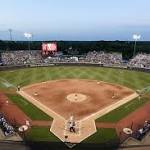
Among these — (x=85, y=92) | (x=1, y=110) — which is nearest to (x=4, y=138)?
(x=1, y=110)

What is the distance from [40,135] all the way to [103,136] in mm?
7403

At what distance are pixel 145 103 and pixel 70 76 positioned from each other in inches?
961

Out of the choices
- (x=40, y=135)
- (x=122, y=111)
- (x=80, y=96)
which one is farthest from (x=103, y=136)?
(x=80, y=96)

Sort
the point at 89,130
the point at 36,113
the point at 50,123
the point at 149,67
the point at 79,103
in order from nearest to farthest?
the point at 89,130 < the point at 50,123 < the point at 36,113 < the point at 79,103 < the point at 149,67

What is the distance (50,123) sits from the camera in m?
32.1

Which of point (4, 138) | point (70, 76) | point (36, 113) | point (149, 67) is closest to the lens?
point (4, 138)

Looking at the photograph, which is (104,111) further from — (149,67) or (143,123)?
(149,67)

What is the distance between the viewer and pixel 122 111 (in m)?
36.5

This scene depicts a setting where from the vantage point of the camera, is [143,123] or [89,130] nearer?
[89,130]

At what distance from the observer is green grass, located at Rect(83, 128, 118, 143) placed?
2747cm

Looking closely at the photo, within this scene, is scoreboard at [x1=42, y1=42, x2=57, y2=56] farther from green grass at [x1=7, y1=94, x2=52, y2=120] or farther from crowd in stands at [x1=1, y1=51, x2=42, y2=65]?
green grass at [x1=7, y1=94, x2=52, y2=120]

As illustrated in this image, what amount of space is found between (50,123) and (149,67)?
45934 mm

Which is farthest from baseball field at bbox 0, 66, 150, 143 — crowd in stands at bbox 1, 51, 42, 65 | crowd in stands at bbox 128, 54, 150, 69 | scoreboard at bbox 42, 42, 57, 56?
scoreboard at bbox 42, 42, 57, 56

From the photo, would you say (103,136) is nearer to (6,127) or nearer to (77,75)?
(6,127)
